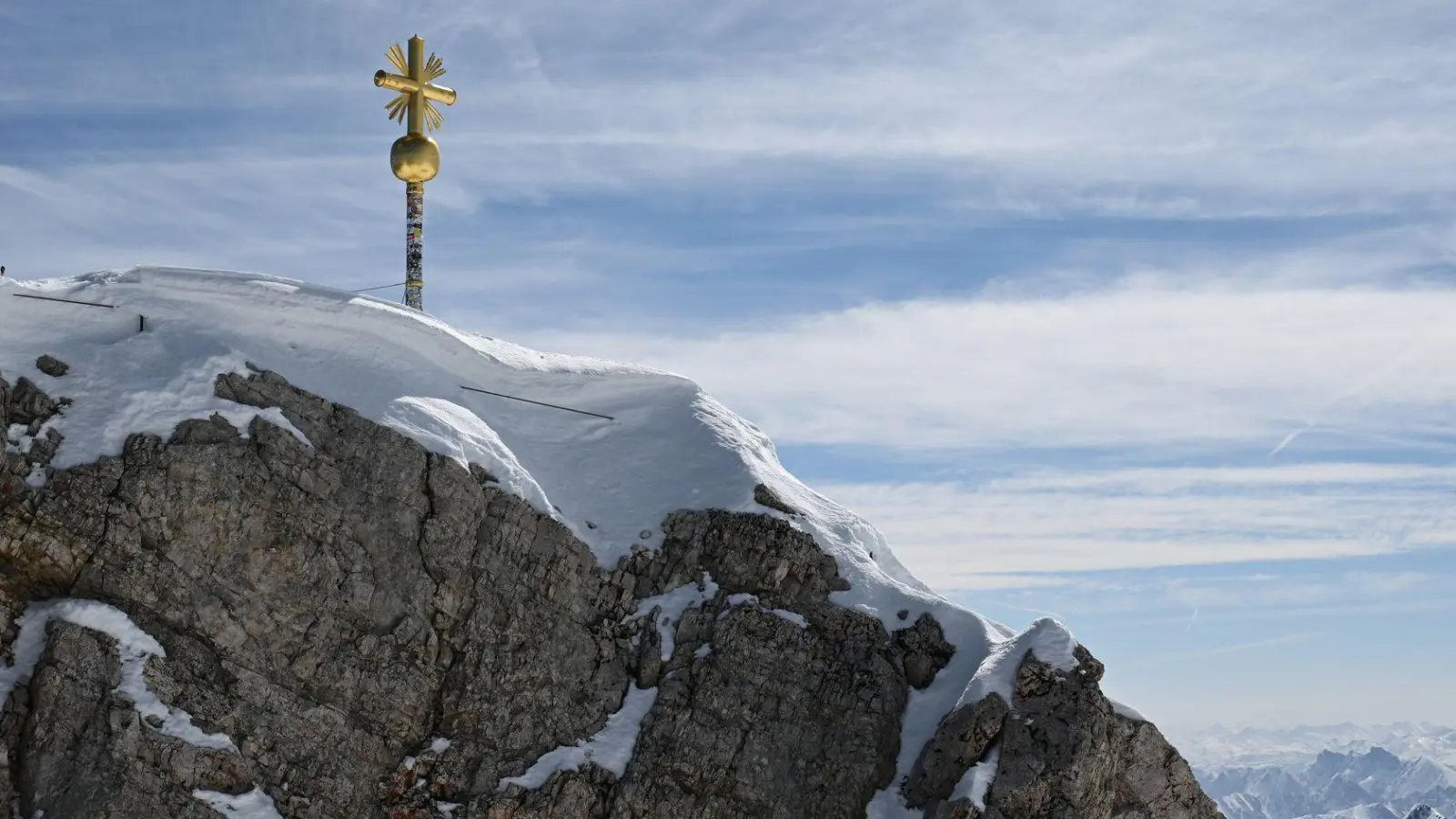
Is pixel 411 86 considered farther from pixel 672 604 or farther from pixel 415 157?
pixel 672 604

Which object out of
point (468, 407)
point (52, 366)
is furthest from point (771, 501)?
point (52, 366)

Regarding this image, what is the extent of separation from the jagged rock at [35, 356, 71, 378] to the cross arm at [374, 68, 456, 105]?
1209cm

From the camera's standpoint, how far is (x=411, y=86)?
39.5 m

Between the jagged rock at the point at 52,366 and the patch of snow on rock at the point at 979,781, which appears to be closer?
the patch of snow on rock at the point at 979,781

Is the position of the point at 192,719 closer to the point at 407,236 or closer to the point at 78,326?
the point at 78,326

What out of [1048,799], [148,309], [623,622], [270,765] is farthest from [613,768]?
[148,309]

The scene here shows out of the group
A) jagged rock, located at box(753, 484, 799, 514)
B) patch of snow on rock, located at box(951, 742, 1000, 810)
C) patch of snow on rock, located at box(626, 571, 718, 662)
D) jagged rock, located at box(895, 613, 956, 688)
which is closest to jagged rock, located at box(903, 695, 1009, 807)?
patch of snow on rock, located at box(951, 742, 1000, 810)

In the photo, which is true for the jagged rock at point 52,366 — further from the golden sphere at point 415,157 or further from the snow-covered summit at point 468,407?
the golden sphere at point 415,157

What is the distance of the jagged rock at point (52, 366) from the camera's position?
3031cm

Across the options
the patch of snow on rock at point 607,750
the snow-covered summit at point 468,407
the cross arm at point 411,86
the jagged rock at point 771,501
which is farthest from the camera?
the cross arm at point 411,86

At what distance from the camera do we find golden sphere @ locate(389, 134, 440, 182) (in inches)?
1547

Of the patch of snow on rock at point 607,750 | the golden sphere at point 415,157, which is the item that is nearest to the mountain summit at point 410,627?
the patch of snow on rock at point 607,750

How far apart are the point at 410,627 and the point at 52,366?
9128 millimetres

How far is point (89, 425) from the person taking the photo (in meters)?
29.4
